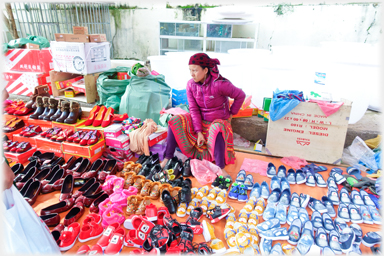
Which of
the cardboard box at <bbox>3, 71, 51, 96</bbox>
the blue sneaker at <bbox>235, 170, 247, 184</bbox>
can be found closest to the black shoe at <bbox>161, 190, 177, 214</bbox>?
the blue sneaker at <bbox>235, 170, 247, 184</bbox>

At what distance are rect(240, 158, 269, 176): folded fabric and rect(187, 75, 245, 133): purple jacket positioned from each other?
66 cm

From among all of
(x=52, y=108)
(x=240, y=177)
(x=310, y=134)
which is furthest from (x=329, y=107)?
(x=52, y=108)

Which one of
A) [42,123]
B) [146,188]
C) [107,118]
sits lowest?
[146,188]

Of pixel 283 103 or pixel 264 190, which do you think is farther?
pixel 283 103

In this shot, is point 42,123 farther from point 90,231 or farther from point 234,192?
point 234,192

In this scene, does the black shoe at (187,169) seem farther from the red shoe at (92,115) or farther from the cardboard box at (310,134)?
the red shoe at (92,115)

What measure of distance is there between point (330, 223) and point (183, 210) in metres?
1.21

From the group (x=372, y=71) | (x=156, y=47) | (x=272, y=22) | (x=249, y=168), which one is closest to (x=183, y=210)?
(x=249, y=168)

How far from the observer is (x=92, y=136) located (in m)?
2.88

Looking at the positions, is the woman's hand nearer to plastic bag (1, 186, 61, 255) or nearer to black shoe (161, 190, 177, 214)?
black shoe (161, 190, 177, 214)

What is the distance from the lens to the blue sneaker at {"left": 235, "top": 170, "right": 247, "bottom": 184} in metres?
2.52

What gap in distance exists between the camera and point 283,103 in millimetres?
2846

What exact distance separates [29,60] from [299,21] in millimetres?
5722

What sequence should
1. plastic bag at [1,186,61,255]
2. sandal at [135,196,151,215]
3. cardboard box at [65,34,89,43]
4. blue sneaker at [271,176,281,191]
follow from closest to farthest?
plastic bag at [1,186,61,255]
sandal at [135,196,151,215]
blue sneaker at [271,176,281,191]
cardboard box at [65,34,89,43]
